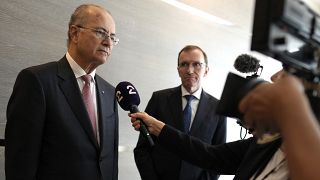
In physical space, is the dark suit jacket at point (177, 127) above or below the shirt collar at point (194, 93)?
below

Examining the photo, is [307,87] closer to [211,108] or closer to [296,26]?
[296,26]

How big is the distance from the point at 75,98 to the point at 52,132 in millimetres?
181

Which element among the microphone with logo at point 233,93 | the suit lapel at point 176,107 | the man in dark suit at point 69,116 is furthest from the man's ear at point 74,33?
the microphone with logo at point 233,93

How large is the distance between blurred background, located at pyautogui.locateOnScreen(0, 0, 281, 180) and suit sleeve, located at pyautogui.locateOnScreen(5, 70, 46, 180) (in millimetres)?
415

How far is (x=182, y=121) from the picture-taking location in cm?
216

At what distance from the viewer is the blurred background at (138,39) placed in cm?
186

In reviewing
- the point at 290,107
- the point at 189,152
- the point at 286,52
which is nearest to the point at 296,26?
the point at 286,52

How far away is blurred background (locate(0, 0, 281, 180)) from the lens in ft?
6.09

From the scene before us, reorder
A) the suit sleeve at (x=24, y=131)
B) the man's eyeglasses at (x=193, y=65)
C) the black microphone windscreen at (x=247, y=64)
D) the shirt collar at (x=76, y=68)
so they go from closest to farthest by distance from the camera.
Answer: the suit sleeve at (x=24, y=131) < the shirt collar at (x=76, y=68) < the black microphone windscreen at (x=247, y=64) < the man's eyeglasses at (x=193, y=65)

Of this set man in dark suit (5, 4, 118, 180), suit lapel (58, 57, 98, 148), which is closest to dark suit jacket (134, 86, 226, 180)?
man in dark suit (5, 4, 118, 180)

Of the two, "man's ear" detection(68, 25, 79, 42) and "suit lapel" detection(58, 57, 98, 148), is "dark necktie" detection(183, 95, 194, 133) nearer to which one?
"suit lapel" detection(58, 57, 98, 148)

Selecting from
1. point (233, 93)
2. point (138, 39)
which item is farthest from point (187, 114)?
point (233, 93)

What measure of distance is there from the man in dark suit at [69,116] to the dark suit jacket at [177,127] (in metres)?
0.34

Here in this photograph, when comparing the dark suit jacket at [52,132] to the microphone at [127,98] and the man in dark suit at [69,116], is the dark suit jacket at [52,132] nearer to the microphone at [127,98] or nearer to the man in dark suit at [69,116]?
the man in dark suit at [69,116]
